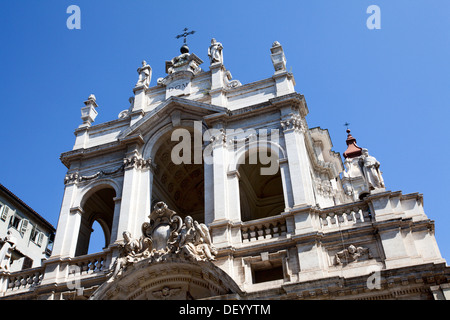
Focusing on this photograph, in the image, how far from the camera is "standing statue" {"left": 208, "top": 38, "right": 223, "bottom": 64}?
24016 mm

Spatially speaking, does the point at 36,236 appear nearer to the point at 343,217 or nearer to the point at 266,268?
the point at 266,268

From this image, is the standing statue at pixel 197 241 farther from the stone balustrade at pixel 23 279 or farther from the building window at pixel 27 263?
the building window at pixel 27 263

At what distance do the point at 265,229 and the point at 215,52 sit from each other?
1069 cm

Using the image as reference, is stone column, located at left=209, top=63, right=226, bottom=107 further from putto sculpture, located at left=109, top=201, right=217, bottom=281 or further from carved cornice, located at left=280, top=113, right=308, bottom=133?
putto sculpture, located at left=109, top=201, right=217, bottom=281

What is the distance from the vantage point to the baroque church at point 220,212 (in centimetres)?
1532

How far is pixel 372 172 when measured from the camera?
56.7ft

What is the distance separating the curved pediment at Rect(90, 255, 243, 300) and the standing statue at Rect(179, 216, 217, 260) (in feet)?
1.23

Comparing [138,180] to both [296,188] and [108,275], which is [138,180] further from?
[296,188]

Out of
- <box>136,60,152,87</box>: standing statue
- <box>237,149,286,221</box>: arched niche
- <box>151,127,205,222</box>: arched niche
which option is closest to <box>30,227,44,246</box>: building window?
<box>151,127,205,222</box>: arched niche

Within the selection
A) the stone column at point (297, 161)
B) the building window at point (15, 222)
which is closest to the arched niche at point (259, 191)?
the stone column at point (297, 161)

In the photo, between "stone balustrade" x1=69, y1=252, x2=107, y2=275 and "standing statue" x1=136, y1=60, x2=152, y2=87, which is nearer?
"stone balustrade" x1=69, y1=252, x2=107, y2=275

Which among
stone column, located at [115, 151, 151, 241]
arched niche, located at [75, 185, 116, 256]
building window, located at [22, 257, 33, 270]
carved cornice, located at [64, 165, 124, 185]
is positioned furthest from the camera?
building window, located at [22, 257, 33, 270]

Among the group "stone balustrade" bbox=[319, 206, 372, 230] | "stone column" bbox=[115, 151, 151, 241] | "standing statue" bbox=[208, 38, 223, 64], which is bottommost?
"stone balustrade" bbox=[319, 206, 372, 230]
